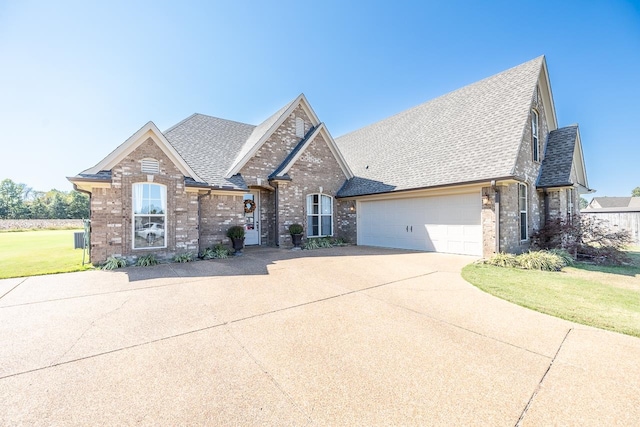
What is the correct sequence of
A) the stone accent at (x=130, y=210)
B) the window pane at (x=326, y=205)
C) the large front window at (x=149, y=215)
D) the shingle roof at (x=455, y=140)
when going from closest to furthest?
the stone accent at (x=130, y=210)
the large front window at (x=149, y=215)
the shingle roof at (x=455, y=140)
the window pane at (x=326, y=205)

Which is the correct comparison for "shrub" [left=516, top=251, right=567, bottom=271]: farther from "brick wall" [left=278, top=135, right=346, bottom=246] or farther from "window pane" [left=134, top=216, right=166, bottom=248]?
"window pane" [left=134, top=216, right=166, bottom=248]

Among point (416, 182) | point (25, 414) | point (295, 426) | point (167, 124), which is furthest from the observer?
point (167, 124)

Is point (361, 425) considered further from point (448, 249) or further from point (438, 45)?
point (438, 45)

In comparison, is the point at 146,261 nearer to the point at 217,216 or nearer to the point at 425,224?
the point at 217,216

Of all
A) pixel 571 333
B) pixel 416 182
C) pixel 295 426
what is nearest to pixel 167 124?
pixel 416 182

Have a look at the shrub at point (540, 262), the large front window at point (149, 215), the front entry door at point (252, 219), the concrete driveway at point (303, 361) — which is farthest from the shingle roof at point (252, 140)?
the shrub at point (540, 262)

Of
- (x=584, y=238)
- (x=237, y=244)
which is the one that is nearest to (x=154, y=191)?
(x=237, y=244)

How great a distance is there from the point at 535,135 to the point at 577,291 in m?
9.10

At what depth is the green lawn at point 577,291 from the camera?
4.30 metres

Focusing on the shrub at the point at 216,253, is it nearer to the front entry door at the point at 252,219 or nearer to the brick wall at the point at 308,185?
the front entry door at the point at 252,219

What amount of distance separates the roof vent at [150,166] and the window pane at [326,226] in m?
8.22

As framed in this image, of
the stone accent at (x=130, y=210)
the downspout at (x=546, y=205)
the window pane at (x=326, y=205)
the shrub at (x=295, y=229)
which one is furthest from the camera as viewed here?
the window pane at (x=326, y=205)

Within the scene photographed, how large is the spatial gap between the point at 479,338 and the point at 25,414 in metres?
4.99

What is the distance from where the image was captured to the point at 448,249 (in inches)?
425
